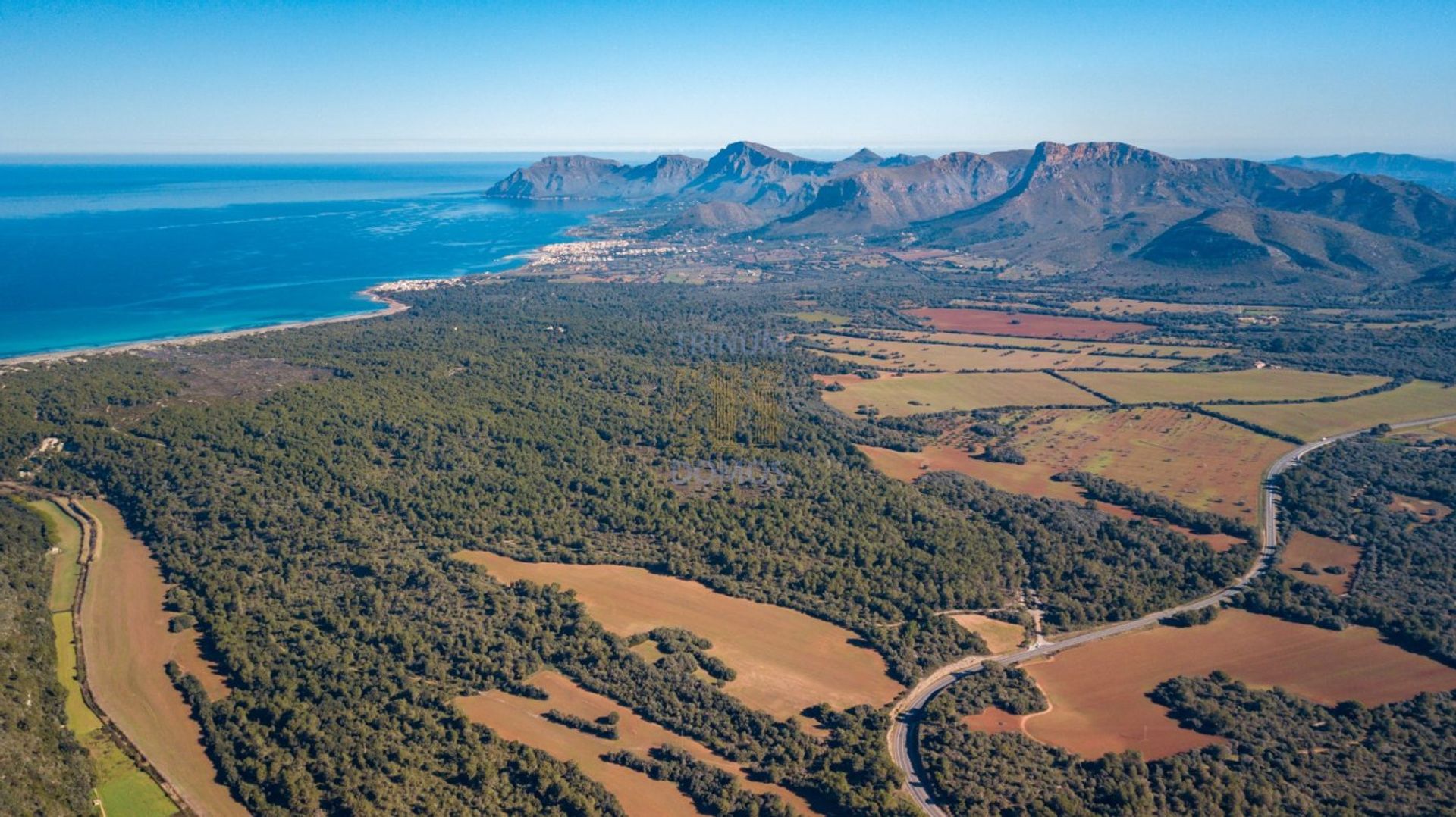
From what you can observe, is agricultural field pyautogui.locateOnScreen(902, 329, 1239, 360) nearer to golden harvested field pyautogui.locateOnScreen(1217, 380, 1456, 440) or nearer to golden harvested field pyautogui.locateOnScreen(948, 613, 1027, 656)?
golden harvested field pyautogui.locateOnScreen(1217, 380, 1456, 440)

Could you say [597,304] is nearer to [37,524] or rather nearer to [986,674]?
[37,524]

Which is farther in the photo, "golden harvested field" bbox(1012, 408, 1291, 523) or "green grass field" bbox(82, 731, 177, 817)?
"golden harvested field" bbox(1012, 408, 1291, 523)

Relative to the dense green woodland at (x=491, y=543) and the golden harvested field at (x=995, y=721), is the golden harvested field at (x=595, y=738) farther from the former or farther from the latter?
the golden harvested field at (x=995, y=721)

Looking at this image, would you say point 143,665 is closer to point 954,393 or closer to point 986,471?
point 986,471

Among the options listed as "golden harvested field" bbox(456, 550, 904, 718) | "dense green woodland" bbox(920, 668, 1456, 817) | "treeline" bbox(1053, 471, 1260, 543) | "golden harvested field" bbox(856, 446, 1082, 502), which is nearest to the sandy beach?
"golden harvested field" bbox(456, 550, 904, 718)

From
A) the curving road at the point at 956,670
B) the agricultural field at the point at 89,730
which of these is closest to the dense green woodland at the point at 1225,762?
the curving road at the point at 956,670

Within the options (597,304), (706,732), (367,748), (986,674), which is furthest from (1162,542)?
(597,304)
